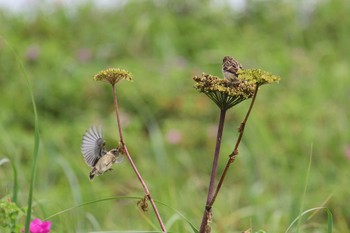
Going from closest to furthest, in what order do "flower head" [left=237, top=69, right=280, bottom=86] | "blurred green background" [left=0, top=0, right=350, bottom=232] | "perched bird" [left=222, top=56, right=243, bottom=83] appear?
"flower head" [left=237, top=69, right=280, bottom=86] < "perched bird" [left=222, top=56, right=243, bottom=83] < "blurred green background" [left=0, top=0, right=350, bottom=232]

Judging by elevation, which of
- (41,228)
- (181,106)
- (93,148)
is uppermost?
(181,106)

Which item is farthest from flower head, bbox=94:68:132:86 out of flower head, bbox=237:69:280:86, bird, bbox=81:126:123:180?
flower head, bbox=237:69:280:86

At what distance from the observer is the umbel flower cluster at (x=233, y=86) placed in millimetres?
1492

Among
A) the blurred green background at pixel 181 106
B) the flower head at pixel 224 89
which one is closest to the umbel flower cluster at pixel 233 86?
the flower head at pixel 224 89

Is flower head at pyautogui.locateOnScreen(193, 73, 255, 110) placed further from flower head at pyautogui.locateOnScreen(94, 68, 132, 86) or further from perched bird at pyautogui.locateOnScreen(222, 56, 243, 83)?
flower head at pyautogui.locateOnScreen(94, 68, 132, 86)

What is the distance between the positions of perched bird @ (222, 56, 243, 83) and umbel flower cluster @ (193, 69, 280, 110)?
40 mm

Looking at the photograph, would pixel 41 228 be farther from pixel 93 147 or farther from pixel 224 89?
pixel 224 89

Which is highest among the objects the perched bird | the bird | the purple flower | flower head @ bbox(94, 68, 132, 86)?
flower head @ bbox(94, 68, 132, 86)

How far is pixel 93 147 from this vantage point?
5.35 ft

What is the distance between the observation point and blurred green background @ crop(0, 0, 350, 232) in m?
4.08

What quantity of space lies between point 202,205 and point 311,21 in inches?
149

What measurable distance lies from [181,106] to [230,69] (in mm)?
4022

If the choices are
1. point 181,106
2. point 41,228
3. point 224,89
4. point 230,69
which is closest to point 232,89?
point 224,89

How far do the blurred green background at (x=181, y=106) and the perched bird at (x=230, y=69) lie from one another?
1089 mm
